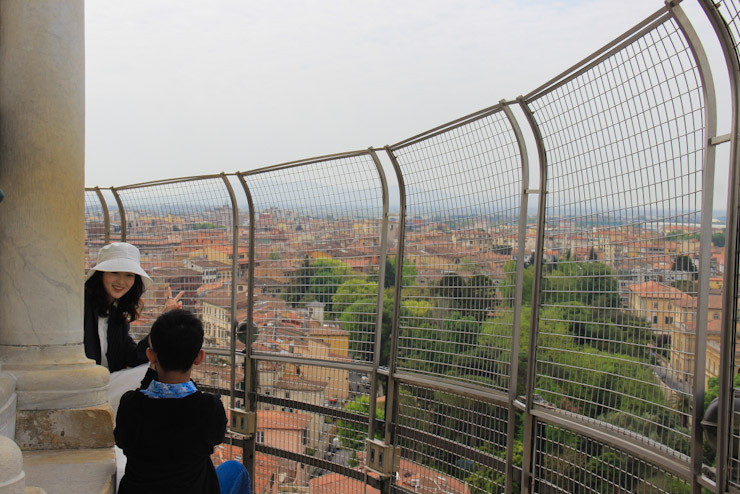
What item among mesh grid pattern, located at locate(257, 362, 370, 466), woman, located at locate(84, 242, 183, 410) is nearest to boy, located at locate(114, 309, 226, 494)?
woman, located at locate(84, 242, 183, 410)

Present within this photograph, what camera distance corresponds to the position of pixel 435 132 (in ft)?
17.6

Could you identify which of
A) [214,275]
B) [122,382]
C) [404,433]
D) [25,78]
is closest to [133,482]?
[122,382]

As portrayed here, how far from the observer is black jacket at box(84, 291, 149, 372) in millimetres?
4734

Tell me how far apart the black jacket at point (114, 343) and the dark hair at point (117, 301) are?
0.08ft

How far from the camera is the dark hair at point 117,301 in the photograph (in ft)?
15.7

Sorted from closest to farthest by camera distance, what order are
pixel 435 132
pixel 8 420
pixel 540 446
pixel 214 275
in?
pixel 8 420, pixel 540 446, pixel 435 132, pixel 214 275

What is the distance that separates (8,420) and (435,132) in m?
3.27

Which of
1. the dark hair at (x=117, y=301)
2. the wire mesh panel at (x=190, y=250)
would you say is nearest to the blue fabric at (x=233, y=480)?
the dark hair at (x=117, y=301)

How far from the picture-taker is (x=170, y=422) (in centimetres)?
334

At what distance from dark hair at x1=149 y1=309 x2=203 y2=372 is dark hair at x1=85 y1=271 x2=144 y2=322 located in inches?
58.9

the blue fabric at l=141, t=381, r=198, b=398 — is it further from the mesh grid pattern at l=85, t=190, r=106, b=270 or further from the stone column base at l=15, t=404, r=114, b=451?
the mesh grid pattern at l=85, t=190, r=106, b=270

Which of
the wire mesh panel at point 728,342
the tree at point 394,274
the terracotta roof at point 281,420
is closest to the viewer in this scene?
the wire mesh panel at point 728,342

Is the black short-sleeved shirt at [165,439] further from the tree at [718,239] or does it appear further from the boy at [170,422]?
the tree at [718,239]

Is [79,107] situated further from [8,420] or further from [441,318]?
[441,318]
